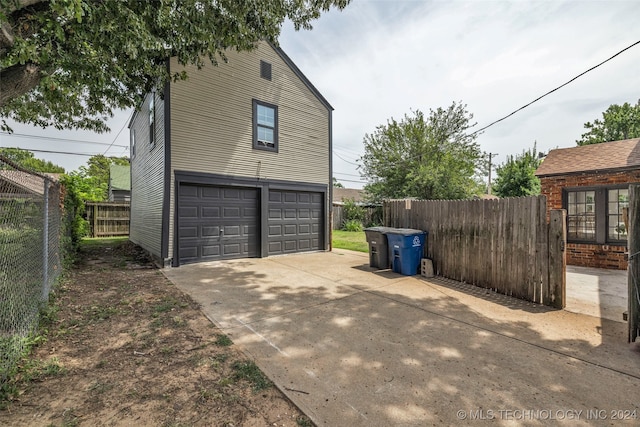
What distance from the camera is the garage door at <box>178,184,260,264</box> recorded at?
Result: 7.79 meters

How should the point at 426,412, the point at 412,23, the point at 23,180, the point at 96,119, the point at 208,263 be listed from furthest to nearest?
the point at 96,119 → the point at 208,263 → the point at 412,23 → the point at 23,180 → the point at 426,412

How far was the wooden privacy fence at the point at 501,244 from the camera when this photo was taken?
4.46 metres

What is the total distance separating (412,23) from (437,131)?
13848 mm

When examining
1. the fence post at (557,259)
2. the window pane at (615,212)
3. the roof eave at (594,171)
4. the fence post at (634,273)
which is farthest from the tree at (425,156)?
the fence post at (634,273)

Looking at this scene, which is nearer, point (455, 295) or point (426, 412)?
point (426, 412)

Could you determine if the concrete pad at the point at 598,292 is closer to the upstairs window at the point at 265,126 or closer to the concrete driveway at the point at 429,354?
the concrete driveway at the point at 429,354

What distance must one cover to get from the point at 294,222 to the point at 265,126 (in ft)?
11.3

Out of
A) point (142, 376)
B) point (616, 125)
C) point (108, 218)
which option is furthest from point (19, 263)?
point (616, 125)

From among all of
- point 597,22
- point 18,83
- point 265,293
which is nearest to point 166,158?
point 18,83

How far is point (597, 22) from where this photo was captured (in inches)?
238

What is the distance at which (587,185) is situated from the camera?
25.8 feet

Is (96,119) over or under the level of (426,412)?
over

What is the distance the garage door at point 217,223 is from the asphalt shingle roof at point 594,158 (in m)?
9.29

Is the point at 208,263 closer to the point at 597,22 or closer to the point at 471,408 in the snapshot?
the point at 471,408
